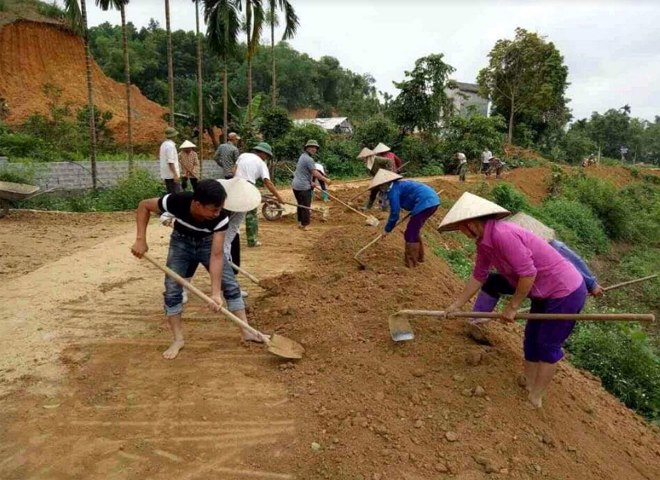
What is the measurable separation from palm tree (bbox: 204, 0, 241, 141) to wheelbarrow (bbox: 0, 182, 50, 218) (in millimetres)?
6279

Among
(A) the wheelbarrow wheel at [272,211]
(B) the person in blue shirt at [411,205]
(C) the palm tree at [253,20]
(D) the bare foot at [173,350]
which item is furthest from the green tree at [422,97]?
(D) the bare foot at [173,350]

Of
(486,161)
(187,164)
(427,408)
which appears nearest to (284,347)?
(427,408)

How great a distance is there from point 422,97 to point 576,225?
375 inches

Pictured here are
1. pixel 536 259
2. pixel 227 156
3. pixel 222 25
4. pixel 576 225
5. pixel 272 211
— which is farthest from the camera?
pixel 222 25

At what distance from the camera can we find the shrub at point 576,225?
13359 mm

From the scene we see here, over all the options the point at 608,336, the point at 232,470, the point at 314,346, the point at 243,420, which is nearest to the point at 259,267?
the point at 314,346

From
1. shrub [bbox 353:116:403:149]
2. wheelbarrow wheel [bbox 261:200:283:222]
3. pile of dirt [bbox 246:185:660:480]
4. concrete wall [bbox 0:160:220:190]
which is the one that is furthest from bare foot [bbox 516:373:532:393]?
shrub [bbox 353:116:403:149]

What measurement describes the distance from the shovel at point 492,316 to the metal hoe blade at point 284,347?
76cm

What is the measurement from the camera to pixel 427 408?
9.77 feet

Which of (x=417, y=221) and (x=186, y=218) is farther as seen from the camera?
(x=417, y=221)

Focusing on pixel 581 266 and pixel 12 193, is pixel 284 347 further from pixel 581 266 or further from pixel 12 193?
pixel 12 193

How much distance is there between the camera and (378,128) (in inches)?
852

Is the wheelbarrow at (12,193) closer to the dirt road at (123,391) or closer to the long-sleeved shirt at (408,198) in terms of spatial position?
the dirt road at (123,391)

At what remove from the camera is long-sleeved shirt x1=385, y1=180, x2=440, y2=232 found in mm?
5462
